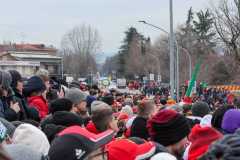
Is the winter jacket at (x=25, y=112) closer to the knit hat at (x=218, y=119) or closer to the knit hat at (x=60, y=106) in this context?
the knit hat at (x=60, y=106)

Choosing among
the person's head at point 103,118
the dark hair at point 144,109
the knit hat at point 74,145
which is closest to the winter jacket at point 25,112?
the person's head at point 103,118

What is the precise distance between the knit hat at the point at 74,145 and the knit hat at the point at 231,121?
2170mm

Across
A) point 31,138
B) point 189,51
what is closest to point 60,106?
point 31,138

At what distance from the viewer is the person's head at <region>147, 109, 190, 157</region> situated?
450cm

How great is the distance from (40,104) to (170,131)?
3233 millimetres

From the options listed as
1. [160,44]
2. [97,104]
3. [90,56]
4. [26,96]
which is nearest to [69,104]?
[97,104]

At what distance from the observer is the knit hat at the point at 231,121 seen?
17.7ft

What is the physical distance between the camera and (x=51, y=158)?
3.50 metres

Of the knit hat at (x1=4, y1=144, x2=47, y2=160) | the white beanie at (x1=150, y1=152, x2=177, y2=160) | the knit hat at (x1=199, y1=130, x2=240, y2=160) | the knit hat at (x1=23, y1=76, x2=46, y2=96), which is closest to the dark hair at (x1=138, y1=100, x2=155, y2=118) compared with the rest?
the knit hat at (x1=23, y1=76, x2=46, y2=96)

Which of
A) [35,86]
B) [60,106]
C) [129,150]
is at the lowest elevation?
[129,150]

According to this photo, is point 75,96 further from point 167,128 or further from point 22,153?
point 22,153

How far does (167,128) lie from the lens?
14.9 ft

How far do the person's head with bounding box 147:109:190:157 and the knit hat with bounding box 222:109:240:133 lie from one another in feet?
3.08

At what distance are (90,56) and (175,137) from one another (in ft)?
390
